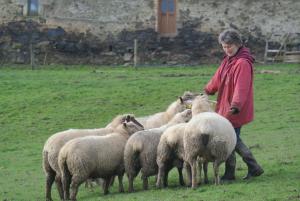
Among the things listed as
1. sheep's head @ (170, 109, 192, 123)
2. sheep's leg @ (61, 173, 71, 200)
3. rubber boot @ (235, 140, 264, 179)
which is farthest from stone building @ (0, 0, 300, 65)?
sheep's leg @ (61, 173, 71, 200)

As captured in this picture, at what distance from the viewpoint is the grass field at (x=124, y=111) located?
11.1 m

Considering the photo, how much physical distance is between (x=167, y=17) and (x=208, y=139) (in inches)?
972

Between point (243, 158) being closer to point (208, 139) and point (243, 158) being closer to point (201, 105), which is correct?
point (208, 139)

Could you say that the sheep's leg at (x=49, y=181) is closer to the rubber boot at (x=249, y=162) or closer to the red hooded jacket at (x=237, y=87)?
the red hooded jacket at (x=237, y=87)

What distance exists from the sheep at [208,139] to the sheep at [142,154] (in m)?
0.80

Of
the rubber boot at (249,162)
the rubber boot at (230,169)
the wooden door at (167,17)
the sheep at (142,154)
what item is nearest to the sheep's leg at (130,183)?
the sheep at (142,154)

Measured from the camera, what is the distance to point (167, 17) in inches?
1388

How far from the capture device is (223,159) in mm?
11078

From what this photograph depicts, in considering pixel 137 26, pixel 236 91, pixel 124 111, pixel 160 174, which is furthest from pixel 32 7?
pixel 236 91

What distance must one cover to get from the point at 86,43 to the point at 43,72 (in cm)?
533

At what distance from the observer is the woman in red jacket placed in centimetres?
1136

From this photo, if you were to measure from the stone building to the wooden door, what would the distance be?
0.26 m

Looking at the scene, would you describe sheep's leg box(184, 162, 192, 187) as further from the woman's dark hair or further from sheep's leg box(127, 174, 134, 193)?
the woman's dark hair

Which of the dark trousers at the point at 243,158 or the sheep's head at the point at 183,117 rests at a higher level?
the sheep's head at the point at 183,117
